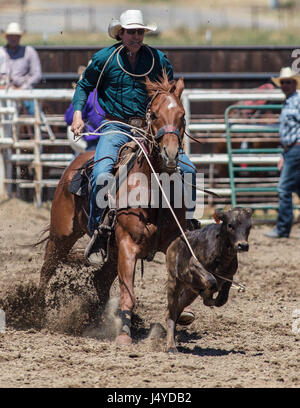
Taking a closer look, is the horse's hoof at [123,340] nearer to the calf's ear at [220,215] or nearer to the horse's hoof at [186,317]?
the horse's hoof at [186,317]

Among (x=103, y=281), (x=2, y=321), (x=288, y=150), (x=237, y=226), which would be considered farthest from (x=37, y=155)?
(x=237, y=226)

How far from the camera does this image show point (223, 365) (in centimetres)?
489

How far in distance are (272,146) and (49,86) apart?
3.98m

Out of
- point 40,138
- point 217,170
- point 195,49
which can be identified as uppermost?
point 195,49

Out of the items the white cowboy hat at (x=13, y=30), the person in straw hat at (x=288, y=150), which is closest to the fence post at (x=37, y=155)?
Answer: the white cowboy hat at (x=13, y=30)

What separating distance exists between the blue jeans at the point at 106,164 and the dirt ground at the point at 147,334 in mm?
882

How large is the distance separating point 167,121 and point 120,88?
0.97 m

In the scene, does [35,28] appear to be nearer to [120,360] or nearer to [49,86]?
[49,86]

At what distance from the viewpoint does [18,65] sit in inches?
480

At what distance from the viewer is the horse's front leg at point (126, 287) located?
17.9 feet

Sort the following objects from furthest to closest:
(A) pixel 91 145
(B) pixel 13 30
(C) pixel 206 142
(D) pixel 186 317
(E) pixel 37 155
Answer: (B) pixel 13 30
(C) pixel 206 142
(E) pixel 37 155
(A) pixel 91 145
(D) pixel 186 317

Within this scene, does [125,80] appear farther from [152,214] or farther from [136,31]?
[152,214]

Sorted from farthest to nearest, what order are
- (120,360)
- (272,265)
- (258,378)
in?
(272,265) → (120,360) → (258,378)
